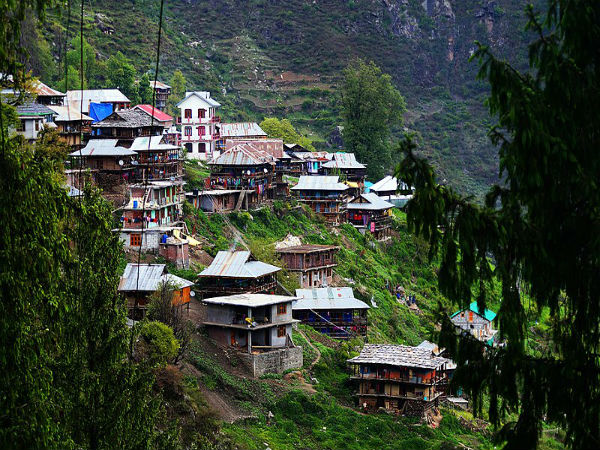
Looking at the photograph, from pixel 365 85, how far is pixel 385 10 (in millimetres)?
77215

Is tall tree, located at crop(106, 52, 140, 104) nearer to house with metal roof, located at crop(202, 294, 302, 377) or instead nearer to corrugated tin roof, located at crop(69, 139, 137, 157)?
corrugated tin roof, located at crop(69, 139, 137, 157)

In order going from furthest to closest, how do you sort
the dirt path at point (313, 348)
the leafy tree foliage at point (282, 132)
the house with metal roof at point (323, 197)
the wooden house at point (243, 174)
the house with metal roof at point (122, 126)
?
1. the leafy tree foliage at point (282, 132)
2. the house with metal roof at point (323, 197)
3. the wooden house at point (243, 174)
4. the house with metal roof at point (122, 126)
5. the dirt path at point (313, 348)

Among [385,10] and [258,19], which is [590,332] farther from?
[385,10]

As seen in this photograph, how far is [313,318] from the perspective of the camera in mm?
58688

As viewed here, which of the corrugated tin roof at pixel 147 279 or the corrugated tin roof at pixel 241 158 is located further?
the corrugated tin roof at pixel 241 158

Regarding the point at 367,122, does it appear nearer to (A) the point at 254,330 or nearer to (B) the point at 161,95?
(B) the point at 161,95

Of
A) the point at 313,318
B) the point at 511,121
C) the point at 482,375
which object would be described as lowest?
the point at 313,318

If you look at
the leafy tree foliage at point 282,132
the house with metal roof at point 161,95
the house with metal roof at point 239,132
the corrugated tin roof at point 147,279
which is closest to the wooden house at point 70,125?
the corrugated tin roof at point 147,279

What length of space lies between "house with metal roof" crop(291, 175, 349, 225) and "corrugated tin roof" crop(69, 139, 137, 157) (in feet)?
80.3

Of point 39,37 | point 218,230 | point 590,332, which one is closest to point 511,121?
point 590,332

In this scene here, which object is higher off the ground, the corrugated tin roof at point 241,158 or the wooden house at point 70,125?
the wooden house at point 70,125

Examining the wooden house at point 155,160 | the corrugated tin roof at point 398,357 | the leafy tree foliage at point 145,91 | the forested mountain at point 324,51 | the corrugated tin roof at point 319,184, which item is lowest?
the corrugated tin roof at point 398,357

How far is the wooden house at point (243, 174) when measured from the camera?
72.6 m

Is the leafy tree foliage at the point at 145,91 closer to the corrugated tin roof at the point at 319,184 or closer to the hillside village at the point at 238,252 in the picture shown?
the hillside village at the point at 238,252
